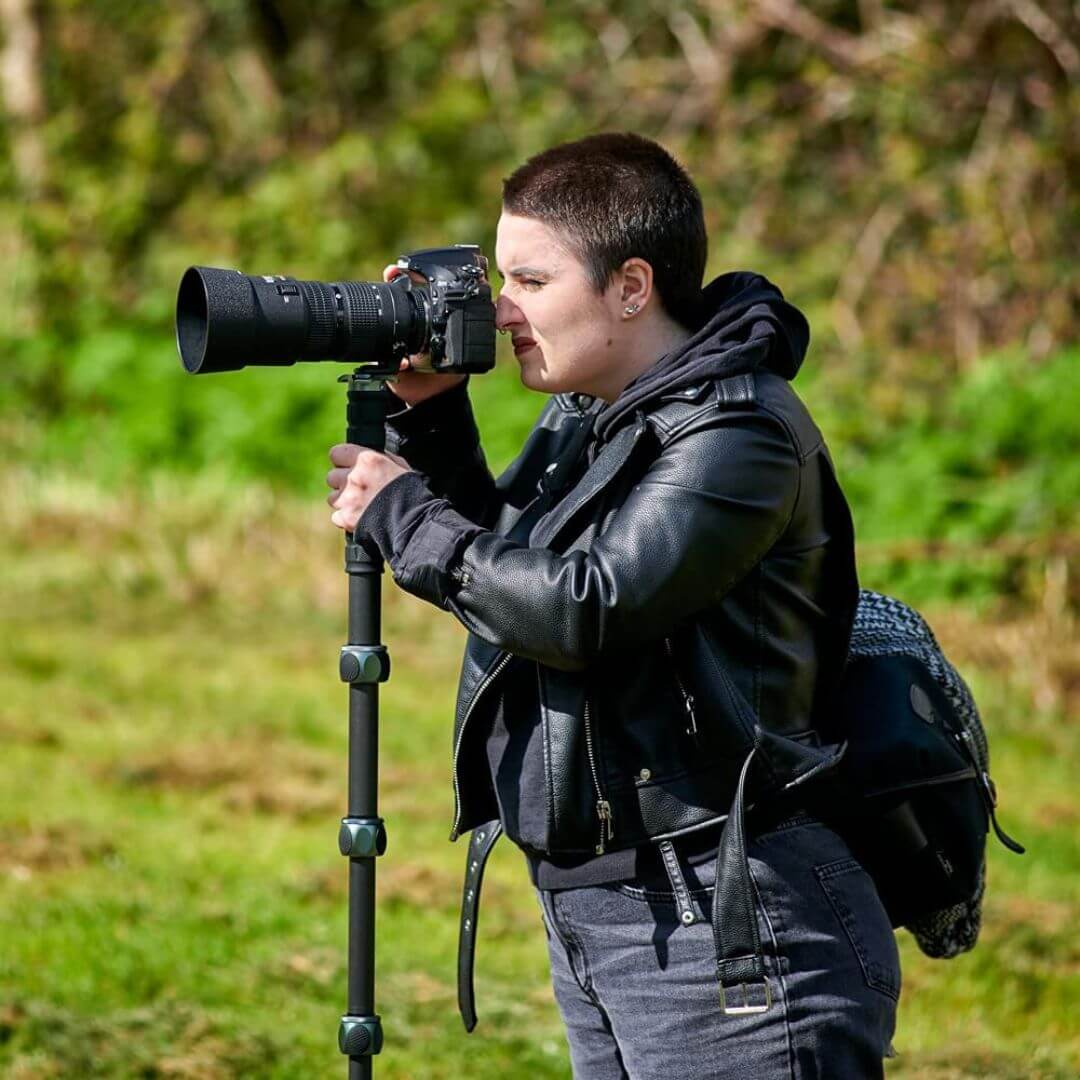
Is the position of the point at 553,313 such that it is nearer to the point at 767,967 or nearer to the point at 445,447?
the point at 445,447

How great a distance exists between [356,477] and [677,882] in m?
0.68

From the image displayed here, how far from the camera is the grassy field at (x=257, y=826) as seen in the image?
4238 millimetres

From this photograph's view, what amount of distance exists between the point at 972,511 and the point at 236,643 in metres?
3.26

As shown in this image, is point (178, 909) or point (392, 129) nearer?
point (178, 909)

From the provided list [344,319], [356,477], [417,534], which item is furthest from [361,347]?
[417,534]

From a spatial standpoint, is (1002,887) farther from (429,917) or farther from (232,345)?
(232,345)

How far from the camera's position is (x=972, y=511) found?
26.1 feet

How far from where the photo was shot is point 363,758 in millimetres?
2594

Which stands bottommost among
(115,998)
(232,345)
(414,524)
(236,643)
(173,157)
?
(115,998)

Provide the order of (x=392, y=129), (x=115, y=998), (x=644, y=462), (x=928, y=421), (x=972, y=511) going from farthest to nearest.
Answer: (x=392, y=129), (x=928, y=421), (x=972, y=511), (x=115, y=998), (x=644, y=462)

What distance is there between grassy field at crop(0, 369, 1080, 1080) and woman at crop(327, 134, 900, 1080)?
1.78 meters

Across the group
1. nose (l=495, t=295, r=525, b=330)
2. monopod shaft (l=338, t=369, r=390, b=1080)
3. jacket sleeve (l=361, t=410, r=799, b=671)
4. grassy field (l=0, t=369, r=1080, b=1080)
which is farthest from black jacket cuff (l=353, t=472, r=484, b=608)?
grassy field (l=0, t=369, r=1080, b=1080)

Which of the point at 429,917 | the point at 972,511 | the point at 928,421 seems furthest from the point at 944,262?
the point at 429,917

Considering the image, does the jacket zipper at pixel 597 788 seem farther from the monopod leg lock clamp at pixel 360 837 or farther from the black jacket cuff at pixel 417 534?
the monopod leg lock clamp at pixel 360 837
